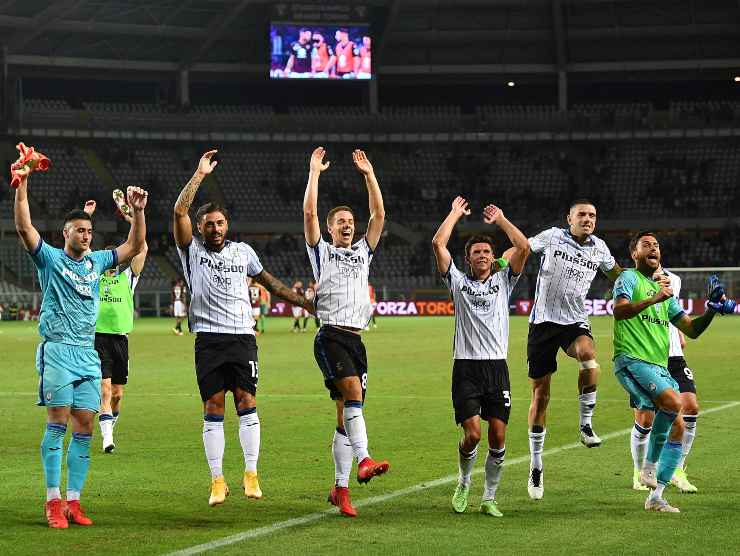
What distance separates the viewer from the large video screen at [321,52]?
209 feet

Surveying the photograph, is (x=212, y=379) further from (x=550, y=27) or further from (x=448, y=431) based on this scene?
(x=550, y=27)

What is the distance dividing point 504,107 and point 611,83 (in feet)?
22.3

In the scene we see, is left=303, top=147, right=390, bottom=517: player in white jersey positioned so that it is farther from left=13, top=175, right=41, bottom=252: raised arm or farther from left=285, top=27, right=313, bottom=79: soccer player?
left=285, top=27, right=313, bottom=79: soccer player

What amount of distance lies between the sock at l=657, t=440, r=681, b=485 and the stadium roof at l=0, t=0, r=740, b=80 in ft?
173

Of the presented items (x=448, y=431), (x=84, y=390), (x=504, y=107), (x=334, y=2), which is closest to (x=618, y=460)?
(x=448, y=431)

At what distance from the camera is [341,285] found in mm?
10234

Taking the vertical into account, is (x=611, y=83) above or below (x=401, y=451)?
above

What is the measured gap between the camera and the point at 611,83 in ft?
240

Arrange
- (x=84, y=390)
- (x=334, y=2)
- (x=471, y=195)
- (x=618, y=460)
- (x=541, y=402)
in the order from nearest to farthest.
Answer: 1. (x=84, y=390)
2. (x=541, y=402)
3. (x=618, y=460)
4. (x=334, y=2)
5. (x=471, y=195)

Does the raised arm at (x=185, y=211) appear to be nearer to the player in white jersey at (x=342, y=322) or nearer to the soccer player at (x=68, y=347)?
the soccer player at (x=68, y=347)

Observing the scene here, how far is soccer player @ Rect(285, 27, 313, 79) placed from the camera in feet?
209

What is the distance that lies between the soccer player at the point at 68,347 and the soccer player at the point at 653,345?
400cm

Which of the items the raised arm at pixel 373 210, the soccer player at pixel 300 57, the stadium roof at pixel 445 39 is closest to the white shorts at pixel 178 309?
the stadium roof at pixel 445 39

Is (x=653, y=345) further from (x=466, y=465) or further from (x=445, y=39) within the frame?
(x=445, y=39)
